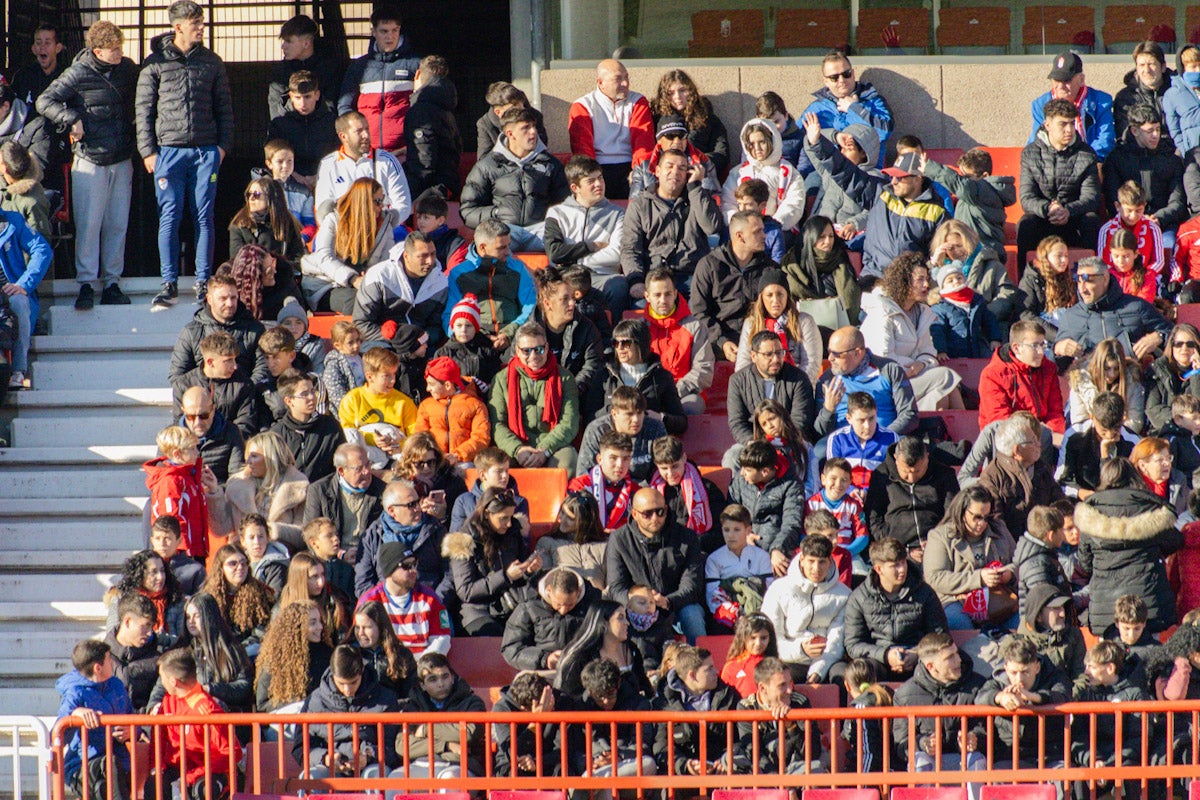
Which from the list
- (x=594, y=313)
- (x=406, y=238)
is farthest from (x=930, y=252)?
(x=406, y=238)

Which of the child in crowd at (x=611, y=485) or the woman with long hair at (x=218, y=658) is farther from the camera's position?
the child in crowd at (x=611, y=485)

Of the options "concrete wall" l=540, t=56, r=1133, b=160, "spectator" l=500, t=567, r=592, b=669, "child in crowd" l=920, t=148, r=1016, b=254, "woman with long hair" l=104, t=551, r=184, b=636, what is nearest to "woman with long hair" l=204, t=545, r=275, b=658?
"woman with long hair" l=104, t=551, r=184, b=636

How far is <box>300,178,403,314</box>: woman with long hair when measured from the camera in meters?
11.9

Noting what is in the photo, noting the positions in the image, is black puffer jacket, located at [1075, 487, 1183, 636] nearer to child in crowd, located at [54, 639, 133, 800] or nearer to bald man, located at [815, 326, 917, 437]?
bald man, located at [815, 326, 917, 437]

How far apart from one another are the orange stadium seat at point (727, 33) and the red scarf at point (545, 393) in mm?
4344

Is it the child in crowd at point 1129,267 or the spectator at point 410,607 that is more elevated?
the child in crowd at point 1129,267

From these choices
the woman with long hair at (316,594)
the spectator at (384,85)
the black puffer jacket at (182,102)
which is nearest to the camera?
the woman with long hair at (316,594)

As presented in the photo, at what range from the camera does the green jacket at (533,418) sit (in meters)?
10.6

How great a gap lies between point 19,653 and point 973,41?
326 inches

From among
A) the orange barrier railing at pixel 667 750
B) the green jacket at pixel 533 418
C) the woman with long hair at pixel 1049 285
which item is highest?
the woman with long hair at pixel 1049 285

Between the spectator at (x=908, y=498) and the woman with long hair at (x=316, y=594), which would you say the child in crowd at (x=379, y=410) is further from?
the spectator at (x=908, y=498)

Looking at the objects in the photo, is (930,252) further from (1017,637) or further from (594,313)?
(1017,637)

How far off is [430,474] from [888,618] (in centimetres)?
248

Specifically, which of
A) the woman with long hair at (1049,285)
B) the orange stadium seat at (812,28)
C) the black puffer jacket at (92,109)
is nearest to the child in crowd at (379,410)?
the black puffer jacket at (92,109)
